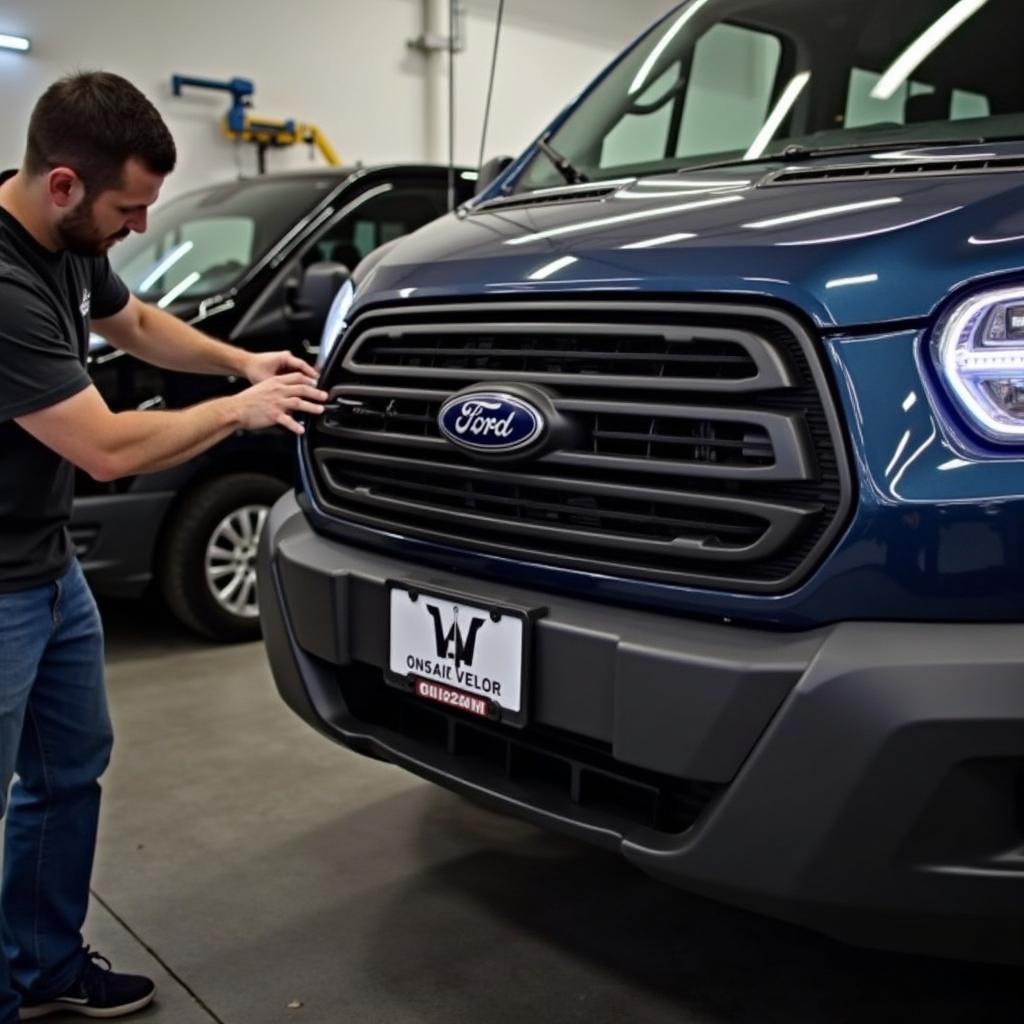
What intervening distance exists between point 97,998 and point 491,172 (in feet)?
6.47

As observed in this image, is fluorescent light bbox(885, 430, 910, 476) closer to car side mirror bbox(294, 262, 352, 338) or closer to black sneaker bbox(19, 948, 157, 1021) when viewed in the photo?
black sneaker bbox(19, 948, 157, 1021)

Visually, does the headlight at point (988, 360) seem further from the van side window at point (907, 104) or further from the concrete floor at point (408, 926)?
the concrete floor at point (408, 926)

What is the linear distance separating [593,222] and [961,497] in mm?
792

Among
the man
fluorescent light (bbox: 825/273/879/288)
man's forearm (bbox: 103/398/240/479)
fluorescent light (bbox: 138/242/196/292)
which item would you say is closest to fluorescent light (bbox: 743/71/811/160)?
fluorescent light (bbox: 825/273/879/288)

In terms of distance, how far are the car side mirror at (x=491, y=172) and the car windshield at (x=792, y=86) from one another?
0.13m

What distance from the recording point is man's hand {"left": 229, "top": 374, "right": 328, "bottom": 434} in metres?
1.88

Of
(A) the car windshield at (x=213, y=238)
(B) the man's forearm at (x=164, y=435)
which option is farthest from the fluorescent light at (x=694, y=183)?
(A) the car windshield at (x=213, y=238)

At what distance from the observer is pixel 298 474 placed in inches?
89.4

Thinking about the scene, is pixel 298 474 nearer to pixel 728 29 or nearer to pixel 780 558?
pixel 780 558

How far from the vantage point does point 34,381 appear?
65.4 inches

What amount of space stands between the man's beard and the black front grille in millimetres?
460

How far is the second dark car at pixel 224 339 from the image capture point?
12.5 ft

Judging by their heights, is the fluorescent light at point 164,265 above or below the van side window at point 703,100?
below

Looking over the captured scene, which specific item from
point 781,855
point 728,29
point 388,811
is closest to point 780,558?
point 781,855
